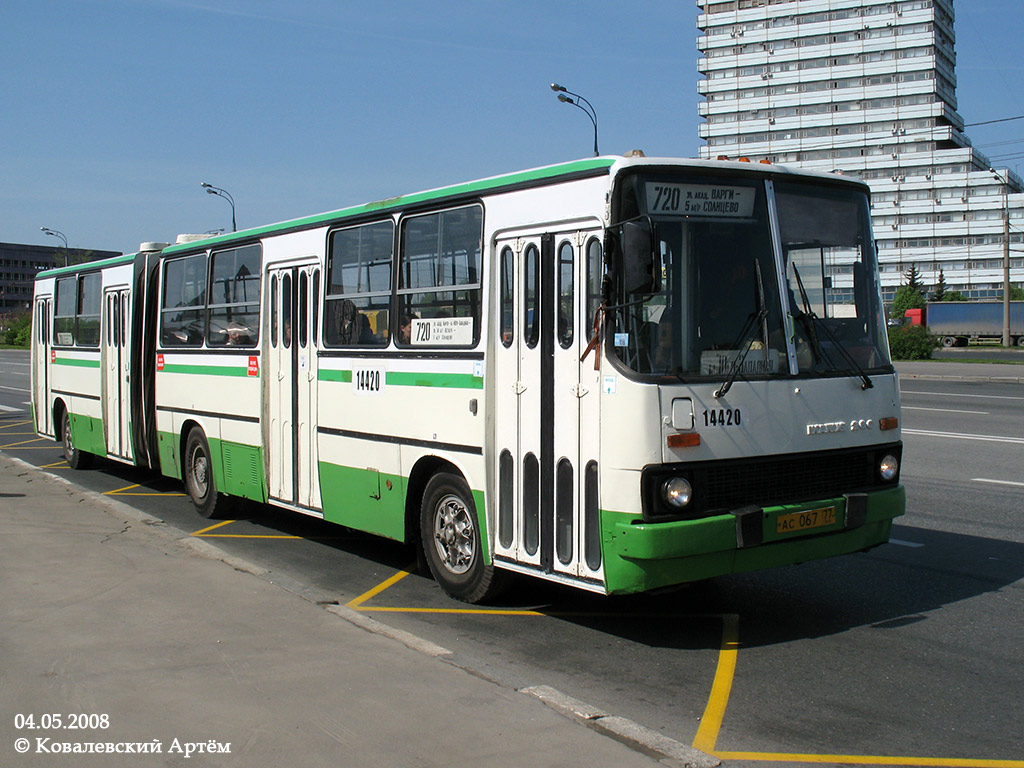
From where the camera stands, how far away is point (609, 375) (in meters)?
6.05

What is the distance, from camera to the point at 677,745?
4590 millimetres

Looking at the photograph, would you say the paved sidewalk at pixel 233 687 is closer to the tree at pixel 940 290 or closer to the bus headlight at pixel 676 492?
the bus headlight at pixel 676 492

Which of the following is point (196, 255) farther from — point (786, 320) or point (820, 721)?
point (820, 721)

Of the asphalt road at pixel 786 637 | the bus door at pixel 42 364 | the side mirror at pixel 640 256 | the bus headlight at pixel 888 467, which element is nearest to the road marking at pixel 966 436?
the asphalt road at pixel 786 637

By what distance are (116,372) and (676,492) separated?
9.83m

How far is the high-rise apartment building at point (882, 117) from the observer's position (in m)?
111

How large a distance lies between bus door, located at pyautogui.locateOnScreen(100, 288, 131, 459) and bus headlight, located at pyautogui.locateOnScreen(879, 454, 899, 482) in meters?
9.67

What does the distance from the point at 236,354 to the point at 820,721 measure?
23.9 feet

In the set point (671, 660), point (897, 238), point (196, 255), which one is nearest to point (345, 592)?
point (671, 660)

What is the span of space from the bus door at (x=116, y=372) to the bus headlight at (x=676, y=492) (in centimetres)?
925

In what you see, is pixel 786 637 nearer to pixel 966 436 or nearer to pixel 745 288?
pixel 745 288

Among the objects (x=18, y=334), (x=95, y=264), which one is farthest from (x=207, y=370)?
(x=18, y=334)

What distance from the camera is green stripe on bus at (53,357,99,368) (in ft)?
47.1

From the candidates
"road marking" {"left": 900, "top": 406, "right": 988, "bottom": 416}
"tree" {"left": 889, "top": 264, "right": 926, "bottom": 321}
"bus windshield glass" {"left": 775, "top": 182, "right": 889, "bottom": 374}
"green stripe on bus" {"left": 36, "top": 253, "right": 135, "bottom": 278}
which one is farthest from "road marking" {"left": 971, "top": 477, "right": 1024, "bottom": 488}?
"tree" {"left": 889, "top": 264, "right": 926, "bottom": 321}
